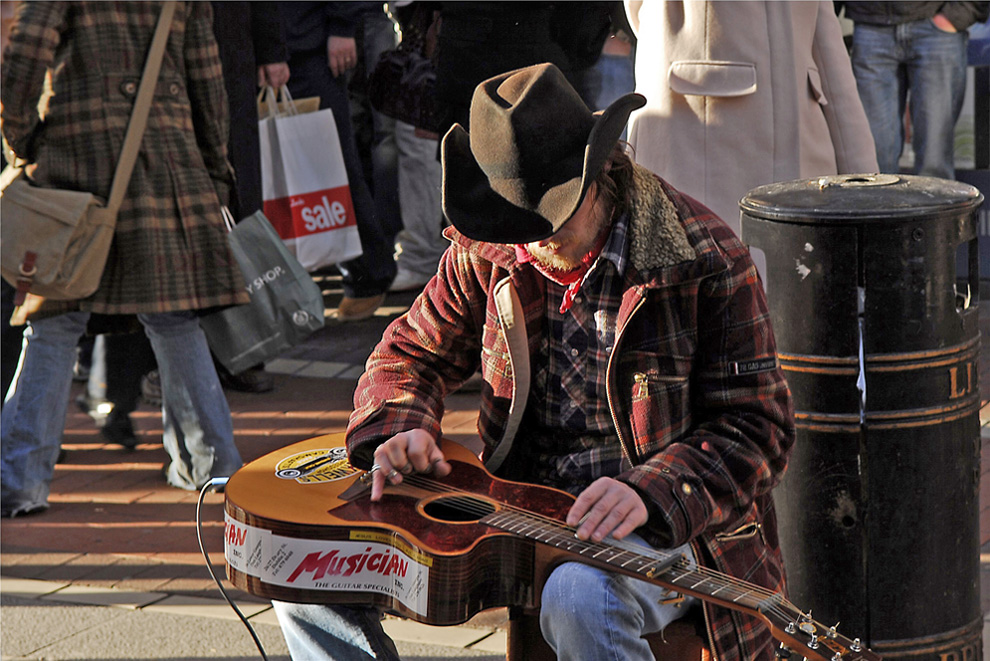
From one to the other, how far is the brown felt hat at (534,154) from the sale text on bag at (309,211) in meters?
4.04

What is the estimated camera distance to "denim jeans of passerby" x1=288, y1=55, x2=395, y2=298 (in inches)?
261

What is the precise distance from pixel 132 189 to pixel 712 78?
1879 millimetres

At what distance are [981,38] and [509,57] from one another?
9.74 feet

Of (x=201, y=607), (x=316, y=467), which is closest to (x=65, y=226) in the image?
(x=201, y=607)

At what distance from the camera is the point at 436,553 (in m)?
2.24

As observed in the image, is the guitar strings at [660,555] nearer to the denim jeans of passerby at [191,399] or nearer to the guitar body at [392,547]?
the guitar body at [392,547]

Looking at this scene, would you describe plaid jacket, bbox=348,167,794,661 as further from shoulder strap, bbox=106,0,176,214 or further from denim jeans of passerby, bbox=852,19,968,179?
denim jeans of passerby, bbox=852,19,968,179

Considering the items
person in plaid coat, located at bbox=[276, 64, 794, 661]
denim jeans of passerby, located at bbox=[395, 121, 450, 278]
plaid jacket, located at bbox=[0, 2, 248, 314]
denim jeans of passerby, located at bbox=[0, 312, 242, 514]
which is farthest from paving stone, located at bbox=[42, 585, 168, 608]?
denim jeans of passerby, located at bbox=[395, 121, 450, 278]

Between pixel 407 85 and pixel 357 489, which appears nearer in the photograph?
pixel 357 489

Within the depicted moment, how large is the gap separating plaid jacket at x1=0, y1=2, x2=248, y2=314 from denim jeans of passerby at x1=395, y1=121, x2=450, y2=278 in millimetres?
2553

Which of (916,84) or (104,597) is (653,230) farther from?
(916,84)

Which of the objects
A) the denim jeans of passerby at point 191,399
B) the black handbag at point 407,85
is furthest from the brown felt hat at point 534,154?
the black handbag at point 407,85

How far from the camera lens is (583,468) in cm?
260

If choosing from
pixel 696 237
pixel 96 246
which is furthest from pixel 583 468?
pixel 96 246
